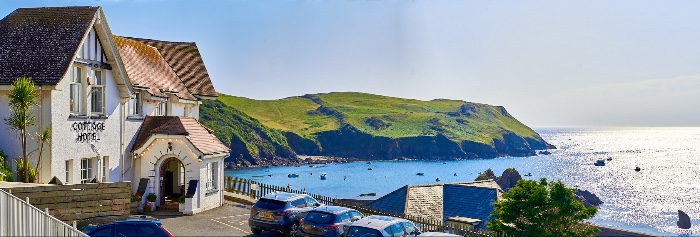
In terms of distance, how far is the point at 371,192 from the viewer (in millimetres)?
136250

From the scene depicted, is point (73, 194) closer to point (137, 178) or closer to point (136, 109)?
point (137, 178)

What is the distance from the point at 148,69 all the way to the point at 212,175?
820 cm

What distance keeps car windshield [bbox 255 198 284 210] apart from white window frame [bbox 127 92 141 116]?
10975 mm

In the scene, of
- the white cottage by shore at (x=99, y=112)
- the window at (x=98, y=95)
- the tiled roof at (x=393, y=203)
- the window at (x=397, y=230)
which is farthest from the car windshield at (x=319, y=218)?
the tiled roof at (x=393, y=203)

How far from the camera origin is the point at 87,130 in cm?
2692

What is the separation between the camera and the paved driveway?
24438 millimetres

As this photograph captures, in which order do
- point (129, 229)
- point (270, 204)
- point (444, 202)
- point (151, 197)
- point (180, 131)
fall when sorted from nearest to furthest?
point (129, 229) < point (270, 204) < point (180, 131) < point (151, 197) < point (444, 202)

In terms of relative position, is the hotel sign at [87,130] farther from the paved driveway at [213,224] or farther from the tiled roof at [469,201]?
the tiled roof at [469,201]

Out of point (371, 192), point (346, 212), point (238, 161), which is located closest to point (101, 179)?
point (346, 212)

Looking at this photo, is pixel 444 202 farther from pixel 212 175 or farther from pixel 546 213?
pixel 212 175

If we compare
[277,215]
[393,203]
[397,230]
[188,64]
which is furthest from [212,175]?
[393,203]

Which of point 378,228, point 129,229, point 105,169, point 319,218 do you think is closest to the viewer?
point 129,229

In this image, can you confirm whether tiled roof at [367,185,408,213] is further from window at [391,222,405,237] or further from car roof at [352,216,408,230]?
car roof at [352,216,408,230]

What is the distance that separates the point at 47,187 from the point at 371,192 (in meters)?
117
